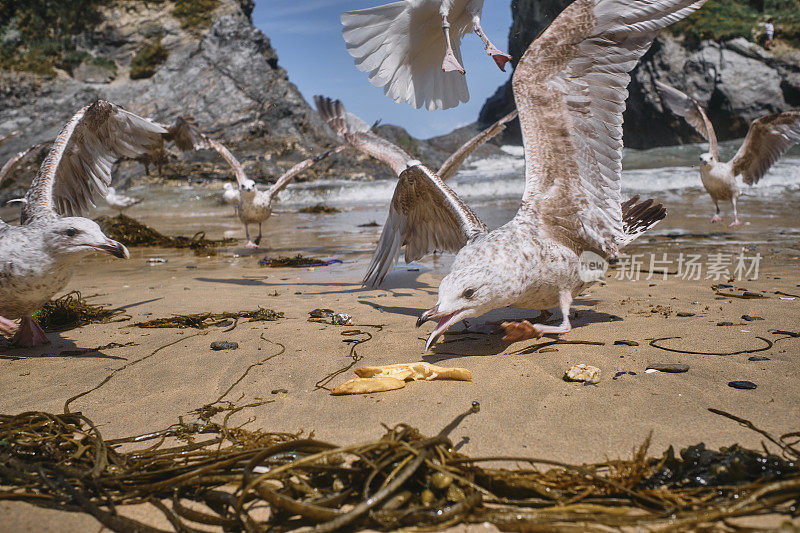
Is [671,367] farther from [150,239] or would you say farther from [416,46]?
[150,239]

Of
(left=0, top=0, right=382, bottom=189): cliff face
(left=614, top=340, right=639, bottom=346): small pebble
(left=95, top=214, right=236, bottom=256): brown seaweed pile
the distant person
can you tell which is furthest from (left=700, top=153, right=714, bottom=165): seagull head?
the distant person

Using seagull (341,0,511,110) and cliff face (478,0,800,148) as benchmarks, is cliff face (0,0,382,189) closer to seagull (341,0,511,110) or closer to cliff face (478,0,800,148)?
cliff face (478,0,800,148)

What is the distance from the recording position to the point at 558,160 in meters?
3.28

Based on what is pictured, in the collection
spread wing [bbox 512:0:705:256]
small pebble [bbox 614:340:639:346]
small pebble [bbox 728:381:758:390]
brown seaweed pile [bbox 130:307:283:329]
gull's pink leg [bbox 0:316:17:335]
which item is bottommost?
small pebble [bbox 728:381:758:390]

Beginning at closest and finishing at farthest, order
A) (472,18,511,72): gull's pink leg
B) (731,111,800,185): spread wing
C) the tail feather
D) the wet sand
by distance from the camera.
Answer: the wet sand → the tail feather → (472,18,511,72): gull's pink leg → (731,111,800,185): spread wing

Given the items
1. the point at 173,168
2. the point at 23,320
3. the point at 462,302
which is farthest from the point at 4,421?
the point at 173,168

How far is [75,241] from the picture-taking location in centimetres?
323

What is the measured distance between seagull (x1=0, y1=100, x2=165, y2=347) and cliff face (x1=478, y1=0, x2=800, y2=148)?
21693mm

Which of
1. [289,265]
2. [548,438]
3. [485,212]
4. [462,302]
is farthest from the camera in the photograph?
[485,212]

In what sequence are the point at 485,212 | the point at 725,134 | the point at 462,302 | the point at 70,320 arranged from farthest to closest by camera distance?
the point at 725,134, the point at 485,212, the point at 70,320, the point at 462,302

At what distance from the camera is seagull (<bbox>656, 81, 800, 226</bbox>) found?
8.32 m

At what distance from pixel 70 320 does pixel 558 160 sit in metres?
3.52

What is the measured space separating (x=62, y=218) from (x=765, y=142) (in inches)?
376

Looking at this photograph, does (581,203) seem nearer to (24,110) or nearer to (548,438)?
(548,438)
